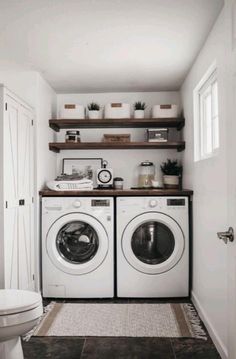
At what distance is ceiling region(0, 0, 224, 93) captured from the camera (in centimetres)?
212

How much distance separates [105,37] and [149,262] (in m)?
2.06

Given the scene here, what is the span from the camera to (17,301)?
1.92m

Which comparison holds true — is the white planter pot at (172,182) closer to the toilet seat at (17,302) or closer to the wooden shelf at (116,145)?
the wooden shelf at (116,145)

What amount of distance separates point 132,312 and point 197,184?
1250 mm

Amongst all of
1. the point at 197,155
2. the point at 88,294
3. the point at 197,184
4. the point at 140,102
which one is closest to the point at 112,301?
the point at 88,294

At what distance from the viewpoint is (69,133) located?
3838 mm

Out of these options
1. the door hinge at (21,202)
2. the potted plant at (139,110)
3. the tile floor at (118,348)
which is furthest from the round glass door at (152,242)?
the potted plant at (139,110)

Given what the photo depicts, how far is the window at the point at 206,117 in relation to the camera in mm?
2656

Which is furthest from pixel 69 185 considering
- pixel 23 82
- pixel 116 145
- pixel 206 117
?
pixel 206 117

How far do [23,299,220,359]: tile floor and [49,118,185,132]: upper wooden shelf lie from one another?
84.8 inches

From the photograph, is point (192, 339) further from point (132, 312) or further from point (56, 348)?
point (56, 348)

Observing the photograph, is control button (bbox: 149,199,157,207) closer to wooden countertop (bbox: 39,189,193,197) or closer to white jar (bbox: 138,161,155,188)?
wooden countertop (bbox: 39,189,193,197)

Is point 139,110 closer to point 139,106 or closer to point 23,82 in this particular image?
point 139,106

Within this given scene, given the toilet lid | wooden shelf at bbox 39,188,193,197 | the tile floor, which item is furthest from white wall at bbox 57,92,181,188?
the toilet lid
